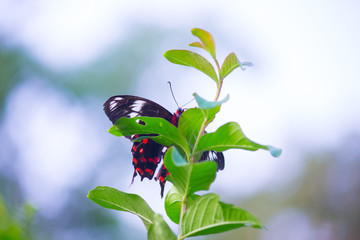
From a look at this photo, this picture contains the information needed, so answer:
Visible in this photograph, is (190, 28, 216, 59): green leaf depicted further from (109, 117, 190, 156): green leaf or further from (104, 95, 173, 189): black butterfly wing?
(104, 95, 173, 189): black butterfly wing

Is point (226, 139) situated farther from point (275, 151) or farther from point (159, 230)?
point (159, 230)

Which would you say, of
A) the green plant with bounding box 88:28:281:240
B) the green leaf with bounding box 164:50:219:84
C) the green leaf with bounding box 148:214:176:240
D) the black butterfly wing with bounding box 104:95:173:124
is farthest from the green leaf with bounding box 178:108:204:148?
the black butterfly wing with bounding box 104:95:173:124

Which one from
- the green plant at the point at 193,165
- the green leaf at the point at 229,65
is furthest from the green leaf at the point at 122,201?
the green leaf at the point at 229,65

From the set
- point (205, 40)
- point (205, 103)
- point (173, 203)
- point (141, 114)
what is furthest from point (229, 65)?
point (141, 114)

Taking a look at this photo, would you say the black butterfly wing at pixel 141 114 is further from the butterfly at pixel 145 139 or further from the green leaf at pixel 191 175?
the green leaf at pixel 191 175

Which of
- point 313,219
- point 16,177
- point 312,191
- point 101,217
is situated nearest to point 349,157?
point 312,191
